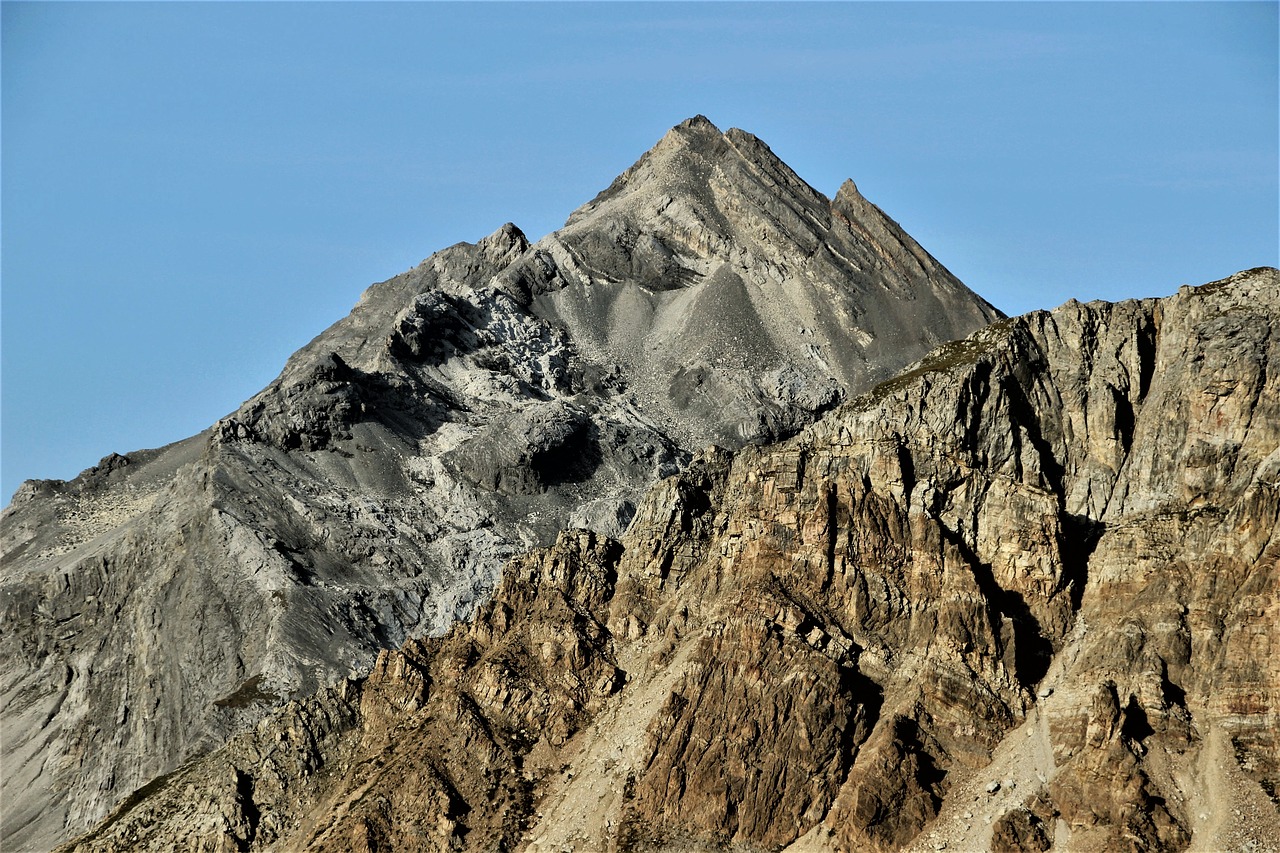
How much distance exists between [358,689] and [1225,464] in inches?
2451

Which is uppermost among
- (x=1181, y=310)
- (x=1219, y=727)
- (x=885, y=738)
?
(x=1181, y=310)

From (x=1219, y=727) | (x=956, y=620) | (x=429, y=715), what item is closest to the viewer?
(x=1219, y=727)

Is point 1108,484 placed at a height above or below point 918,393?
below

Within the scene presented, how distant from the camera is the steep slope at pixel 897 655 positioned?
148 meters

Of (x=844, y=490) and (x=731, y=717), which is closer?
(x=731, y=717)

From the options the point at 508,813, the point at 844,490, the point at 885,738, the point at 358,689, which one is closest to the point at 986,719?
the point at 885,738

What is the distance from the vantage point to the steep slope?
148000 mm

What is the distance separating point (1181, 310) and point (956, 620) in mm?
32264

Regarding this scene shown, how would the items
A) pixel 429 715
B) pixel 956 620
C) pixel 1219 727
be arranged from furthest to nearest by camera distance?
pixel 429 715
pixel 956 620
pixel 1219 727

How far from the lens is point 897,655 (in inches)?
6235

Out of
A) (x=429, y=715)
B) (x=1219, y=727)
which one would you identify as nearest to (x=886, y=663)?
(x=1219, y=727)

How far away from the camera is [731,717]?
155125 millimetres

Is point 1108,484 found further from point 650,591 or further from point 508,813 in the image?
point 508,813

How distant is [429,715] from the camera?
169875 millimetres
